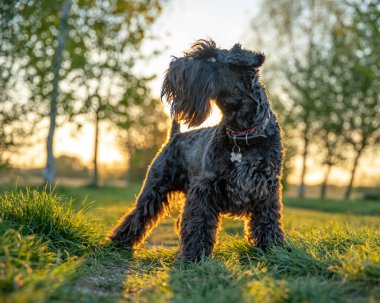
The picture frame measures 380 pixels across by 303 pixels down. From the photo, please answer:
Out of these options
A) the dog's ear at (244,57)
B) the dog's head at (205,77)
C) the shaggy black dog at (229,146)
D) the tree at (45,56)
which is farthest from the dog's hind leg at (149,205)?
the tree at (45,56)

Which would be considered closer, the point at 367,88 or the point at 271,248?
the point at 271,248

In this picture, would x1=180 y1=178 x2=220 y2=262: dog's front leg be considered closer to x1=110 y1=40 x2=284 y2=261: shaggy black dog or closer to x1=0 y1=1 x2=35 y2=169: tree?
x1=110 y1=40 x2=284 y2=261: shaggy black dog

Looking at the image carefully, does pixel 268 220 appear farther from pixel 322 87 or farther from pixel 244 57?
pixel 322 87

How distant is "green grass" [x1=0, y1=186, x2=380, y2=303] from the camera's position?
2.53 meters

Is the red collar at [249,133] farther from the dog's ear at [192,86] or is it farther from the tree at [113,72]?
the tree at [113,72]

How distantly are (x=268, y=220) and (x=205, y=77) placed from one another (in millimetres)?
1479

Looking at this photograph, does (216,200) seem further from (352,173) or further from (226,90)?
(352,173)

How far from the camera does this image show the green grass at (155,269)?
253cm

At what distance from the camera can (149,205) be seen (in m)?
4.93

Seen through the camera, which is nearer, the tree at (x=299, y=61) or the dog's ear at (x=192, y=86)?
the dog's ear at (x=192, y=86)

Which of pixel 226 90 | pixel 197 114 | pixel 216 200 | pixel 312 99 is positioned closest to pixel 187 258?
pixel 216 200

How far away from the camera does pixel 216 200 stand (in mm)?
4000

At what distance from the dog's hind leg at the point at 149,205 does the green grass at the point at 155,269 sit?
31cm

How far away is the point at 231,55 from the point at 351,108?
20772 millimetres
